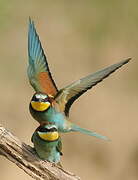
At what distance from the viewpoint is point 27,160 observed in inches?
78.8


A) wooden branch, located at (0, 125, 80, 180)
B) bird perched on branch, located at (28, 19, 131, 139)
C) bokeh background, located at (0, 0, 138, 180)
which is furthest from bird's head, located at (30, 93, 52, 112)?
bokeh background, located at (0, 0, 138, 180)

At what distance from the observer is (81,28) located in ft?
12.4

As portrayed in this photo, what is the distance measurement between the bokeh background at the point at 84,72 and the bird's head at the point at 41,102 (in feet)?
4.54

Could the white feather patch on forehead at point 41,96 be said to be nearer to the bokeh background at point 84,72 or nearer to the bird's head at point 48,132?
the bird's head at point 48,132

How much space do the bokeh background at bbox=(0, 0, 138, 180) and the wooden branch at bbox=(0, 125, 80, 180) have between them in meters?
1.26

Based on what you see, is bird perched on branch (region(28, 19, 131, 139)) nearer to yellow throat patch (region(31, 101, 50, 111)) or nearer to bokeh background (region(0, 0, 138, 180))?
yellow throat patch (region(31, 101, 50, 111))

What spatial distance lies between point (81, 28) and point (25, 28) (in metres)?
0.22

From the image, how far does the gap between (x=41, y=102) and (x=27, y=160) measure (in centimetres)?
16

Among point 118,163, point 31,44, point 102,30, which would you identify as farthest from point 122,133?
point 31,44

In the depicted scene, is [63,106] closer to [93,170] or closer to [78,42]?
[93,170]

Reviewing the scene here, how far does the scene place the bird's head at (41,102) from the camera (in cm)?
189

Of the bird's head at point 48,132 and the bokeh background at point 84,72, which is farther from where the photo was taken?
the bokeh background at point 84,72

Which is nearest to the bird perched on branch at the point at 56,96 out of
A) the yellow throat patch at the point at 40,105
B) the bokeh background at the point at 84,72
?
the yellow throat patch at the point at 40,105

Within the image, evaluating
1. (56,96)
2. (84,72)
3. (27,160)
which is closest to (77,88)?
(56,96)
